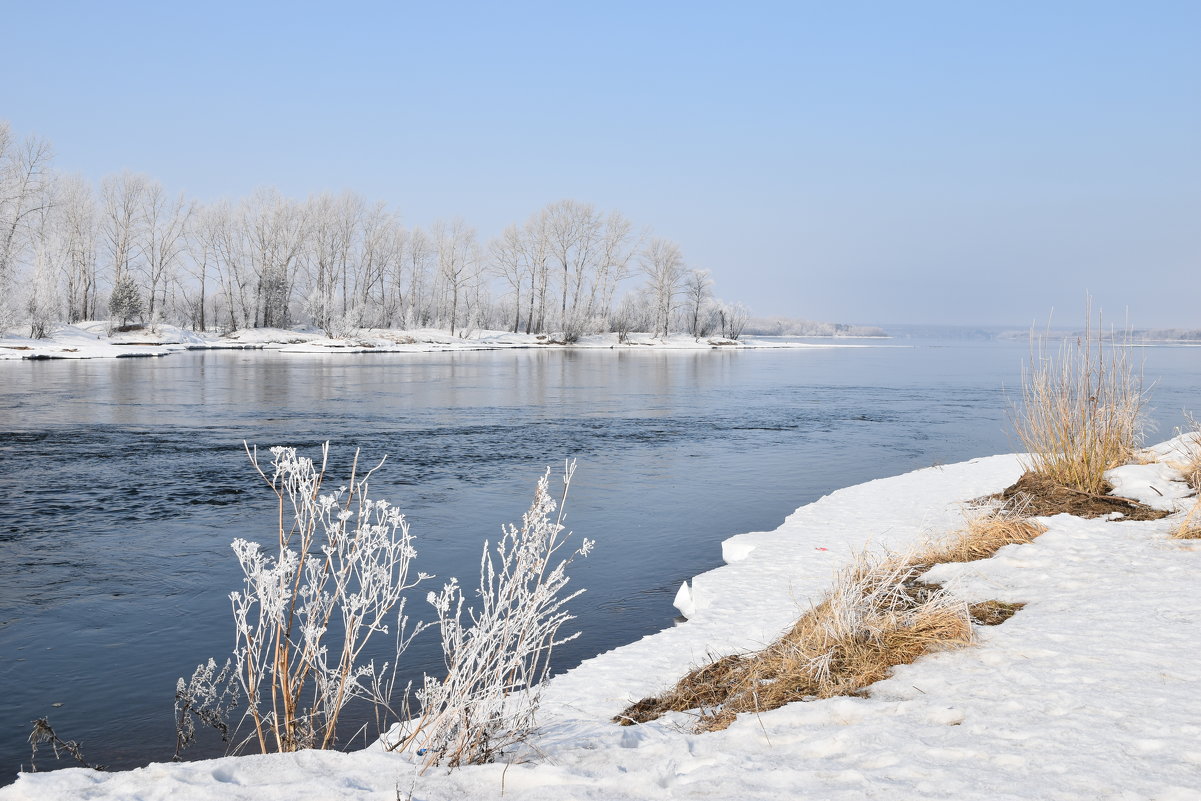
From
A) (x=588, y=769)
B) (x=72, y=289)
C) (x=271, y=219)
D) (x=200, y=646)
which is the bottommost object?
(x=200, y=646)

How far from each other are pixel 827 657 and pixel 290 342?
66.9 metres

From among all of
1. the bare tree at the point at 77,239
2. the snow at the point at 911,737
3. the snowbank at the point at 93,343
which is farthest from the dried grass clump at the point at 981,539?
the bare tree at the point at 77,239

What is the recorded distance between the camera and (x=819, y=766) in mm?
3277

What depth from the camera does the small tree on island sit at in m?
60.2

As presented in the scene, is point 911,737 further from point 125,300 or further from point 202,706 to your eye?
point 125,300

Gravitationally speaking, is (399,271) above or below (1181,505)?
above

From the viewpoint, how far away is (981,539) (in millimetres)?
7070

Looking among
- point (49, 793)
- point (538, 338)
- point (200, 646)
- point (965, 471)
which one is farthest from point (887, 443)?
point (538, 338)

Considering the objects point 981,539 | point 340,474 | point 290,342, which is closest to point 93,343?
point 290,342

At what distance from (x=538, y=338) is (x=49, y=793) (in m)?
74.9

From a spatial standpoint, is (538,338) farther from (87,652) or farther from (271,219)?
(87,652)

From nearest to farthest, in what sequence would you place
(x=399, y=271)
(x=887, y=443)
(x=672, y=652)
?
(x=672, y=652)
(x=887, y=443)
(x=399, y=271)

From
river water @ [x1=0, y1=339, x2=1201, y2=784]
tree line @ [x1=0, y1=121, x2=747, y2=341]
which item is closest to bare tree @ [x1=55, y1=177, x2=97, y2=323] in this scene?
tree line @ [x1=0, y1=121, x2=747, y2=341]

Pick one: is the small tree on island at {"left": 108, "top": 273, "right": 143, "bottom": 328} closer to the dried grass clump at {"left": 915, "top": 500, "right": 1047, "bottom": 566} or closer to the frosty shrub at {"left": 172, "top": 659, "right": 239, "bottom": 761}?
the frosty shrub at {"left": 172, "top": 659, "right": 239, "bottom": 761}
